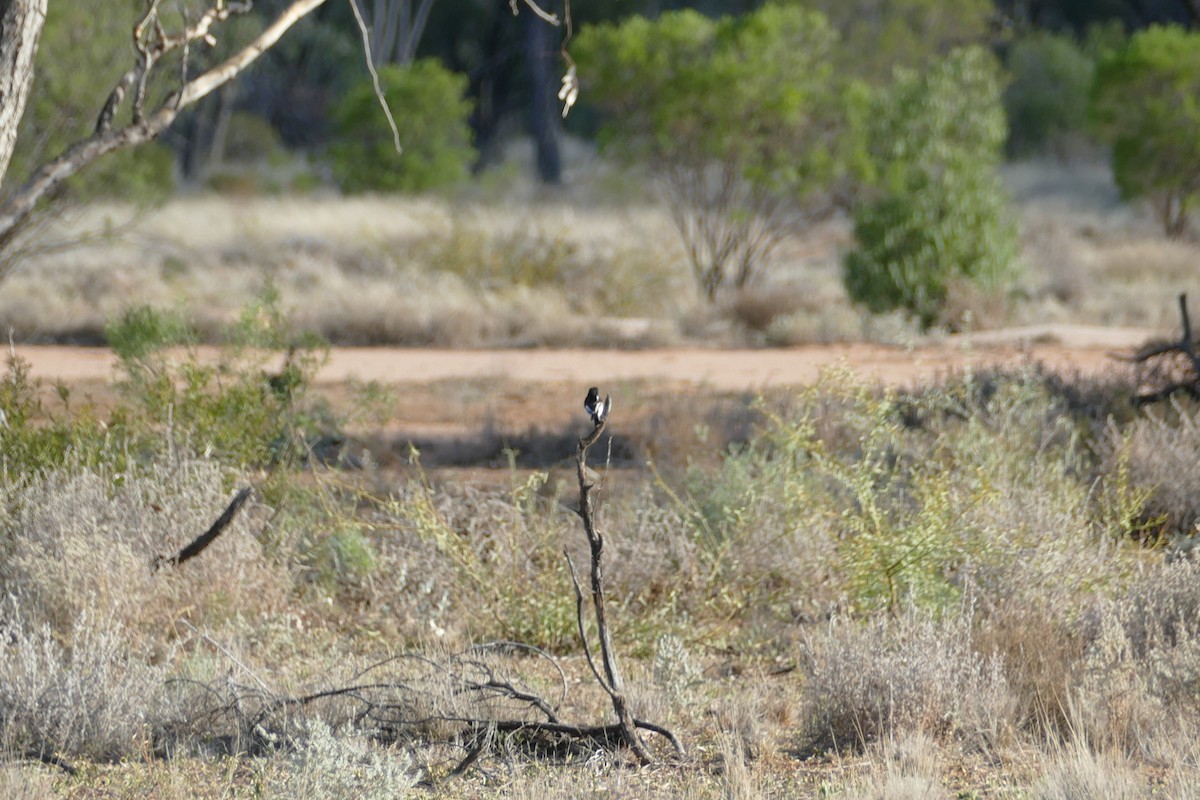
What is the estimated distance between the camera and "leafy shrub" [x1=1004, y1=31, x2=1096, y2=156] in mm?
36406

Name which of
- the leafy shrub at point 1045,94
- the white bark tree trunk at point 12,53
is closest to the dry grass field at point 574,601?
the white bark tree trunk at point 12,53

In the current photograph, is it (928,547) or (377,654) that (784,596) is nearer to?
(928,547)

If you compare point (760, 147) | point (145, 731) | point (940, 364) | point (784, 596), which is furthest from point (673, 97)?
point (145, 731)

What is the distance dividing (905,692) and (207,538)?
2324 millimetres

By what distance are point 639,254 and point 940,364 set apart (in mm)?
5506

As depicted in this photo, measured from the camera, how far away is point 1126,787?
339 cm

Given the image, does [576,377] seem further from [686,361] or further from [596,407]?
[596,407]

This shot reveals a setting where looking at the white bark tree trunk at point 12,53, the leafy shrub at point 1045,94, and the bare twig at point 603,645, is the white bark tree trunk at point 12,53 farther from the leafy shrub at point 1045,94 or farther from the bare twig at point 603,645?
the leafy shrub at point 1045,94

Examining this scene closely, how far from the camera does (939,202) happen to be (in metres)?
14.6

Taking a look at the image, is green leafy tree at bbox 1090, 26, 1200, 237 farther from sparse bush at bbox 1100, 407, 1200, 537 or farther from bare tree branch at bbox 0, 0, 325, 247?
bare tree branch at bbox 0, 0, 325, 247

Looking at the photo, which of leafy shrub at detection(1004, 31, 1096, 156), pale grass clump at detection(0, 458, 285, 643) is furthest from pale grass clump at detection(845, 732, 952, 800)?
leafy shrub at detection(1004, 31, 1096, 156)

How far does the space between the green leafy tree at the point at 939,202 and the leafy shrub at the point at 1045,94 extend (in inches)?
891

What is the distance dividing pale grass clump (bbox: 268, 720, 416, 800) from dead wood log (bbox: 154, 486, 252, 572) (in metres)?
1.23

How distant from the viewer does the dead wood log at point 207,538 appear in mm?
4723
